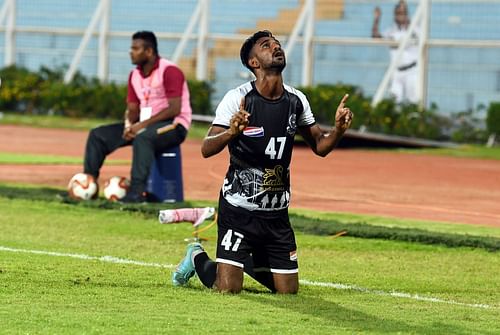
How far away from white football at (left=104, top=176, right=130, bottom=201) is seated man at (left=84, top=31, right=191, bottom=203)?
0.21 m

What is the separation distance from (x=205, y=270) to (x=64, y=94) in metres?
26.8

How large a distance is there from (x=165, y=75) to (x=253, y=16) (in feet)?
64.8

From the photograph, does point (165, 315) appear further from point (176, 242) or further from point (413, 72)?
point (413, 72)

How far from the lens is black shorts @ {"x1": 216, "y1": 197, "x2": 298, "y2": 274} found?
33.1 feet

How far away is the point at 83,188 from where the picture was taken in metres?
16.7

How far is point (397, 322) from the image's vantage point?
8844 millimetres

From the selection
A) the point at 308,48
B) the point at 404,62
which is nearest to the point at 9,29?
the point at 308,48

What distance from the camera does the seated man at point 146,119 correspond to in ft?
53.8

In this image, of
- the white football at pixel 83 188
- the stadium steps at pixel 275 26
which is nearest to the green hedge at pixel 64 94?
the stadium steps at pixel 275 26

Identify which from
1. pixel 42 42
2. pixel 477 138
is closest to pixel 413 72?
pixel 477 138

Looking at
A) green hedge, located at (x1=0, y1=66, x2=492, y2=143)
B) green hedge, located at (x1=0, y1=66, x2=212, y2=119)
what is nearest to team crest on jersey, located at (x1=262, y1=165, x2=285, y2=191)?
green hedge, located at (x1=0, y1=66, x2=492, y2=143)

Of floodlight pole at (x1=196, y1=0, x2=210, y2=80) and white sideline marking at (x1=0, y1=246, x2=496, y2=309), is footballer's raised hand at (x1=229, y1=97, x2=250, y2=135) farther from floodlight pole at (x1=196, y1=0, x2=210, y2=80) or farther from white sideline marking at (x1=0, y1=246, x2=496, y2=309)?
floodlight pole at (x1=196, y1=0, x2=210, y2=80)

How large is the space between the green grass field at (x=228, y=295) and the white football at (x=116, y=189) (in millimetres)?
258

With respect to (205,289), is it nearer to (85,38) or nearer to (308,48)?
(308,48)
